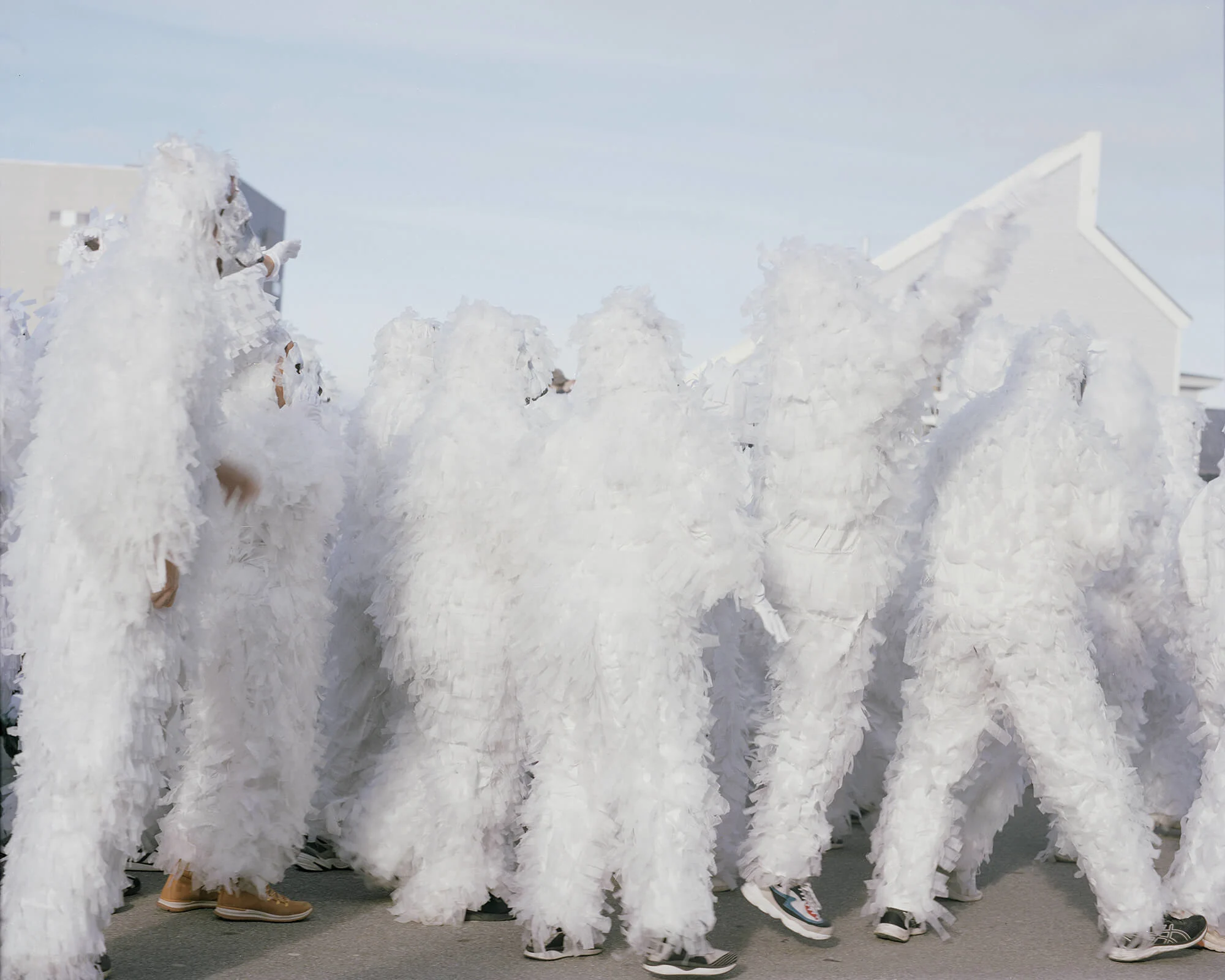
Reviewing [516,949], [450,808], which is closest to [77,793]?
[450,808]

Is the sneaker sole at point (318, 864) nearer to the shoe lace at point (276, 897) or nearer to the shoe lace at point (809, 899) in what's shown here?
the shoe lace at point (276, 897)

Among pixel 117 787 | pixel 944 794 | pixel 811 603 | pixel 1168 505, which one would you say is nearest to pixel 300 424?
pixel 117 787

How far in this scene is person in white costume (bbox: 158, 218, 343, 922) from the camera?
161 inches

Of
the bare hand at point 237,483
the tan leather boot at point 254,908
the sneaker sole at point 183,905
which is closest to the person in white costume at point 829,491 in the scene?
the tan leather boot at point 254,908

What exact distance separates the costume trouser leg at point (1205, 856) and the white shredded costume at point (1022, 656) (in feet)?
0.77

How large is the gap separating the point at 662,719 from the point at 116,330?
1.93 m

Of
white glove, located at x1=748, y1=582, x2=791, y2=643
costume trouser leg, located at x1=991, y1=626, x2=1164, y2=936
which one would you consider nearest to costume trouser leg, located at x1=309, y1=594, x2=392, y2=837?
white glove, located at x1=748, y1=582, x2=791, y2=643

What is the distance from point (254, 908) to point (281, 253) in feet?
7.27

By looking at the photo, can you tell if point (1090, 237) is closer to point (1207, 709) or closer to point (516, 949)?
point (1207, 709)

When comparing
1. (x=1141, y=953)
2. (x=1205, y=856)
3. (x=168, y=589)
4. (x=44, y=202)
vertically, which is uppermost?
(x=44, y=202)

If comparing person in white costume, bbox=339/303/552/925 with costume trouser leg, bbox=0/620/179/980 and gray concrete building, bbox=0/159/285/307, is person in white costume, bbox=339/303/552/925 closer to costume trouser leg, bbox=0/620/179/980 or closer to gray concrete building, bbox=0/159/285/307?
costume trouser leg, bbox=0/620/179/980

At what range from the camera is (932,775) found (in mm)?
4465

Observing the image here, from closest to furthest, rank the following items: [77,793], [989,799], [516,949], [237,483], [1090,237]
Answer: [77,793]
[237,483]
[516,949]
[989,799]
[1090,237]

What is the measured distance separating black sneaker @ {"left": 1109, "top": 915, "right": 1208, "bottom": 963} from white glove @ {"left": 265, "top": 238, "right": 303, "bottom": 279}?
3537mm
